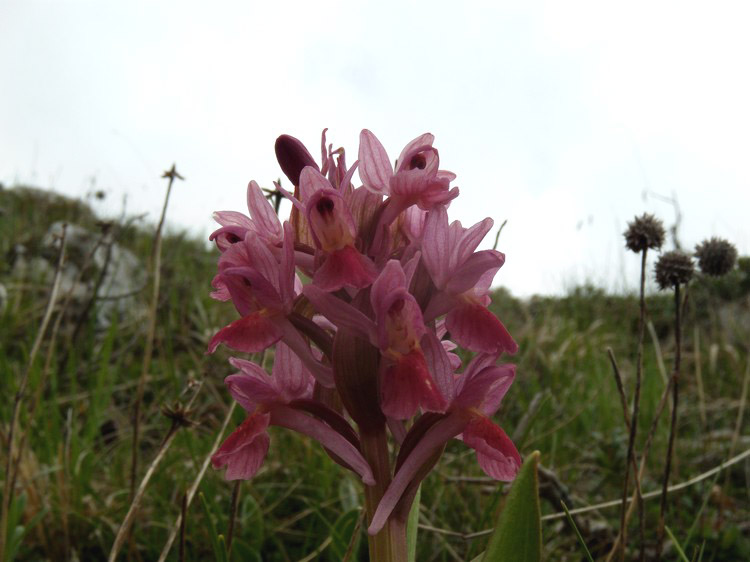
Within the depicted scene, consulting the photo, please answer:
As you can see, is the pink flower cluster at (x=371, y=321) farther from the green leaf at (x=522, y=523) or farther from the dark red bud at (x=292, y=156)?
the green leaf at (x=522, y=523)

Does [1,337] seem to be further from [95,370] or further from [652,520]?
[652,520]

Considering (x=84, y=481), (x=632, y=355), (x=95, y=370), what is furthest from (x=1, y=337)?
(x=632, y=355)

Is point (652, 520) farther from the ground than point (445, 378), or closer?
closer

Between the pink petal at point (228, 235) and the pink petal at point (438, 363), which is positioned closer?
the pink petal at point (438, 363)

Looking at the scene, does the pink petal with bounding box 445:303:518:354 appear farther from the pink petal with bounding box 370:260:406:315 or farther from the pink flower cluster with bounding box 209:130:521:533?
the pink petal with bounding box 370:260:406:315

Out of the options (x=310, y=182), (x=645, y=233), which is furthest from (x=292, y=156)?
(x=645, y=233)

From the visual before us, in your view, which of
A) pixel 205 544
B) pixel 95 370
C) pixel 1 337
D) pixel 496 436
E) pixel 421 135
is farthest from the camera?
pixel 1 337

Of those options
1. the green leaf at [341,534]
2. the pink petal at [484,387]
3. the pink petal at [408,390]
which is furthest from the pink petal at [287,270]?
the green leaf at [341,534]
